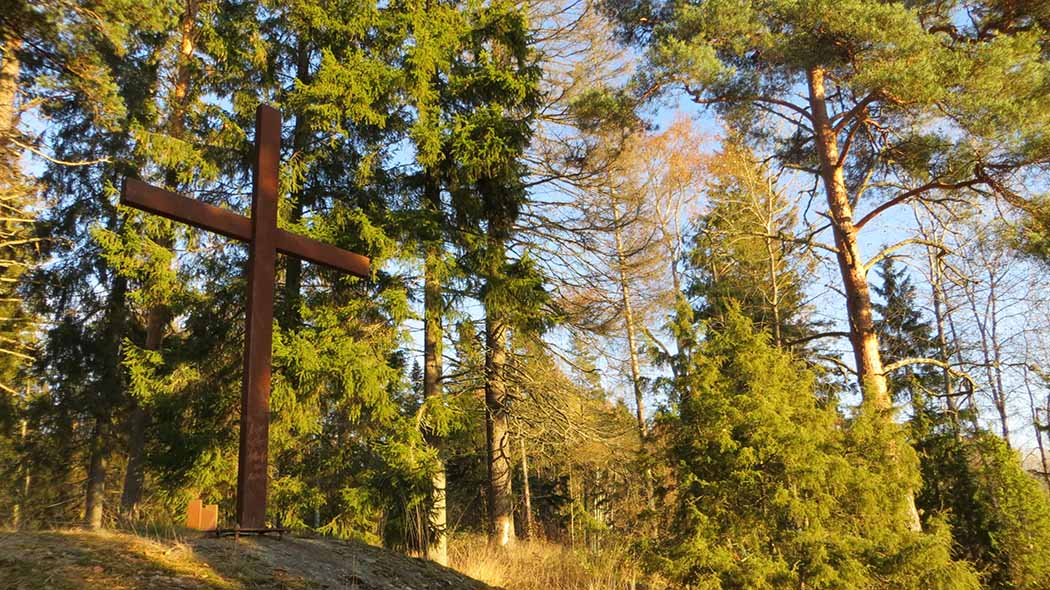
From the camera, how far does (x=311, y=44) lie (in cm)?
1101

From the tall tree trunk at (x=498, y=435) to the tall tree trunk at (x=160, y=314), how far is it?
5192 millimetres

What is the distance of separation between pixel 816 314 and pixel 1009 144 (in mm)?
12685

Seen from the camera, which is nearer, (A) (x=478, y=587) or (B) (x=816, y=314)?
(A) (x=478, y=587)

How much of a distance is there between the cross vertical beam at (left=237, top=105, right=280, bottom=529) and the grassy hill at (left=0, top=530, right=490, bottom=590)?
35 cm

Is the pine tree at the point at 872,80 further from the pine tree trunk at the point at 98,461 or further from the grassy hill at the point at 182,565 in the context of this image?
the pine tree trunk at the point at 98,461

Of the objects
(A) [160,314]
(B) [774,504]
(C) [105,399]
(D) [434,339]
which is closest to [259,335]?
(D) [434,339]

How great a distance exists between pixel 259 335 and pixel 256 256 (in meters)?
0.64

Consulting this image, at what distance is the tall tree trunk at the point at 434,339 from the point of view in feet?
29.5

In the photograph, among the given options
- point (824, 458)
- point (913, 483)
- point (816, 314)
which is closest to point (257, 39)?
point (824, 458)

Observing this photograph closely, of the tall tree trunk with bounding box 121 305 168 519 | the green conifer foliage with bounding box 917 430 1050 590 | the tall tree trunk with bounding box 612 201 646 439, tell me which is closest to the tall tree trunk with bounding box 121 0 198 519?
the tall tree trunk with bounding box 121 305 168 519

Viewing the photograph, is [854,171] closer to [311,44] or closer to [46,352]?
[311,44]

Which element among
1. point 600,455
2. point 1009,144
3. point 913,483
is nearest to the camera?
point 913,483

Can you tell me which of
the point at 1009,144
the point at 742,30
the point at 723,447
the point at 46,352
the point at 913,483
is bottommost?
the point at 913,483

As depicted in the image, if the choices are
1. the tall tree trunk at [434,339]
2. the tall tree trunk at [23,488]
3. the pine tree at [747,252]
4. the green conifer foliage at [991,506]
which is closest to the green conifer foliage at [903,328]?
the pine tree at [747,252]
